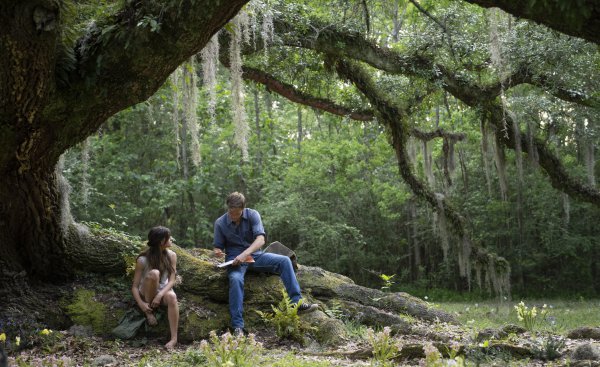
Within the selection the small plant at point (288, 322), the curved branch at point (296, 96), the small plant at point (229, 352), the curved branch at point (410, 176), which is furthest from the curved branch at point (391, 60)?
the small plant at point (229, 352)

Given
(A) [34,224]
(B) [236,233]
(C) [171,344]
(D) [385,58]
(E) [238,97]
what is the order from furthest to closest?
1. (D) [385,58]
2. (B) [236,233]
3. (E) [238,97]
4. (A) [34,224]
5. (C) [171,344]

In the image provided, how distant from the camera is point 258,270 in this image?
6.75m

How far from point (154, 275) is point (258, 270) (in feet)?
4.19

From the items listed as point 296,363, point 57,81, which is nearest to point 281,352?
point 296,363

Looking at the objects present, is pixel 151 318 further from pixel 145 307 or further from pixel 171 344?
pixel 171 344

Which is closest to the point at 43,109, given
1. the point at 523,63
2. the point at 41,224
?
the point at 41,224

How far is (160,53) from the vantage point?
166 inches

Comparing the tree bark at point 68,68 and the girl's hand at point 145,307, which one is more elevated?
the tree bark at point 68,68

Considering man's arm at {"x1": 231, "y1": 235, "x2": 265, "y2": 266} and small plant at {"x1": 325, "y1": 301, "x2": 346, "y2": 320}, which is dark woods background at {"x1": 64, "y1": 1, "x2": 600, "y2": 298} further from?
man's arm at {"x1": 231, "y1": 235, "x2": 265, "y2": 266}

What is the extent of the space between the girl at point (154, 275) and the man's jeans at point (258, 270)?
59 cm

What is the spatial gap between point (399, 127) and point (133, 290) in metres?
4.80

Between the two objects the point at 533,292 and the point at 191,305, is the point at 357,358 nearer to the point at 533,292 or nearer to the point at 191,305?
the point at 191,305

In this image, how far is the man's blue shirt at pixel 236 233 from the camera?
6464mm

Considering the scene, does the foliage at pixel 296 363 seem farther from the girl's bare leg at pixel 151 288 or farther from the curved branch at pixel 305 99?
the curved branch at pixel 305 99
